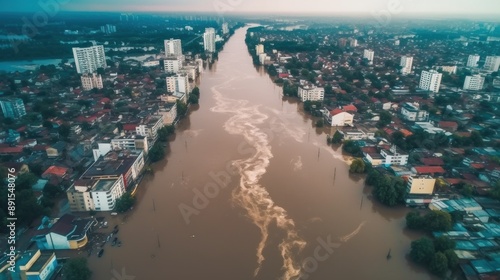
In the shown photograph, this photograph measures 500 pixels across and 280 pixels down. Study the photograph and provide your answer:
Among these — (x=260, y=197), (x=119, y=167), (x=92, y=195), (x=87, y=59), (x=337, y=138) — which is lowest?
(x=260, y=197)

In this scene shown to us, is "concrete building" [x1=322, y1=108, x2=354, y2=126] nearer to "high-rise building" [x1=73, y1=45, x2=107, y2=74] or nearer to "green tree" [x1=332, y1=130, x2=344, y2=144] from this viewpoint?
"green tree" [x1=332, y1=130, x2=344, y2=144]

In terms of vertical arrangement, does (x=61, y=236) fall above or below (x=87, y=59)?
below

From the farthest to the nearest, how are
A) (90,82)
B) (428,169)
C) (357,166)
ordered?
1. (90,82)
2. (357,166)
3. (428,169)

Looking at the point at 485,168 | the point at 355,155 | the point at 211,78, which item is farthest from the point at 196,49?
the point at 485,168

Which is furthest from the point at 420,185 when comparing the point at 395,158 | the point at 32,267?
the point at 32,267

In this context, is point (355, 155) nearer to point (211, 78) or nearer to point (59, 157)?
point (59, 157)

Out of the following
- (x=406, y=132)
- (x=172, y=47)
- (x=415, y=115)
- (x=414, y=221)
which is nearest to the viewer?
(x=414, y=221)

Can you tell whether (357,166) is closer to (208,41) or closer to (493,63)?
(493,63)

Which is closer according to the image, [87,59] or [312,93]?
[312,93]
